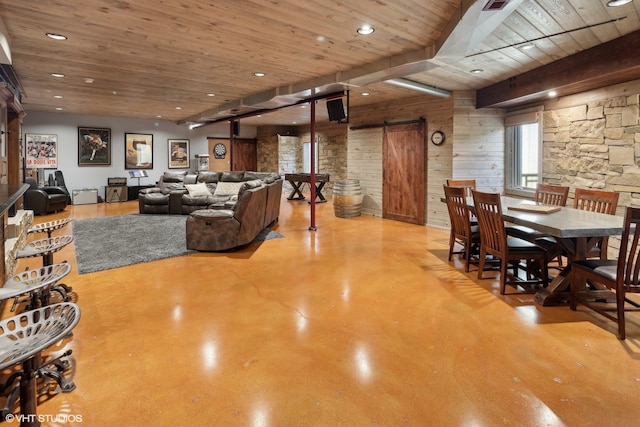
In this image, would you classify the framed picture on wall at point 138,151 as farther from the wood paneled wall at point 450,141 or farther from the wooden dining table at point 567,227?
the wooden dining table at point 567,227

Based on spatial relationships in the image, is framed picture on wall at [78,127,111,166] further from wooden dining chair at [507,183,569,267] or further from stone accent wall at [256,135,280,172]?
wooden dining chair at [507,183,569,267]

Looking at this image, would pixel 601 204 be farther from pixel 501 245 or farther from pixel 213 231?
pixel 213 231

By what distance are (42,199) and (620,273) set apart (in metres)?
9.98

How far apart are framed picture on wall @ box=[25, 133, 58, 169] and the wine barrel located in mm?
8007

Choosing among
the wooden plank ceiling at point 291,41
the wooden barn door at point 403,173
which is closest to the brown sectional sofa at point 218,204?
the wooden plank ceiling at point 291,41

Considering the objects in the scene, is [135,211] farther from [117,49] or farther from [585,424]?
[585,424]

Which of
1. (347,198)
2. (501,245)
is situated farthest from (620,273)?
(347,198)

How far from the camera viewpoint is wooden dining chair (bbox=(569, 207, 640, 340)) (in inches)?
98.6

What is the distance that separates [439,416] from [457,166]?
5629 millimetres

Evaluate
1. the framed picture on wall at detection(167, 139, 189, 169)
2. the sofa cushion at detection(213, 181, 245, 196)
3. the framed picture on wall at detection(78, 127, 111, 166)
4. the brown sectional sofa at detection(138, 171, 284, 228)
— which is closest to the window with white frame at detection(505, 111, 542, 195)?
the brown sectional sofa at detection(138, 171, 284, 228)

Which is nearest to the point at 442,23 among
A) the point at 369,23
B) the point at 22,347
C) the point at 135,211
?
the point at 369,23

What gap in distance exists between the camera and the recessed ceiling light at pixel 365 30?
3504 millimetres

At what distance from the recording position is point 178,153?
12461 mm

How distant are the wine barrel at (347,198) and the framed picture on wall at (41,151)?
8.01 meters
